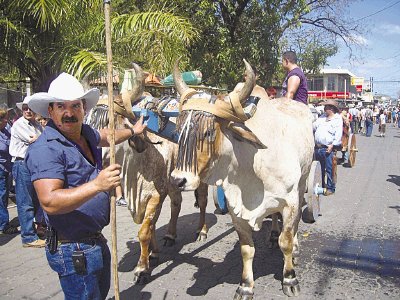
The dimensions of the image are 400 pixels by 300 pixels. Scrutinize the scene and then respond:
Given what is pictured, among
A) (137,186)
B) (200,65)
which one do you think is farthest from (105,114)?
(200,65)

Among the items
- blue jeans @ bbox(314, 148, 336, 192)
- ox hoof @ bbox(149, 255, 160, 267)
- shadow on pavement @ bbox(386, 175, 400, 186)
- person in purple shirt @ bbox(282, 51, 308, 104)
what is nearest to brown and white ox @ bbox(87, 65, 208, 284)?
ox hoof @ bbox(149, 255, 160, 267)

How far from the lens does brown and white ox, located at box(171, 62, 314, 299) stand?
3.34 meters

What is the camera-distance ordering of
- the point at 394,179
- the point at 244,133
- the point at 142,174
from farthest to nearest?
1. the point at 394,179
2. the point at 142,174
3. the point at 244,133

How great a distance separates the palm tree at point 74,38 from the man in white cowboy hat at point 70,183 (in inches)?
172

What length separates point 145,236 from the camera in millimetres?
4344

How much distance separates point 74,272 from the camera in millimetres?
2504

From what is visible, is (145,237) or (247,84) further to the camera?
(145,237)

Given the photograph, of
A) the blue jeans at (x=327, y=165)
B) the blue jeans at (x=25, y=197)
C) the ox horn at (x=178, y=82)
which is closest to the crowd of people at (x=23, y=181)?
the blue jeans at (x=25, y=197)

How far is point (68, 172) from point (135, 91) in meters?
2.00

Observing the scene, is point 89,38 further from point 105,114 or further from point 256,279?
point 256,279

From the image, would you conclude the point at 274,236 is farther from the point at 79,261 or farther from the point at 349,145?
the point at 349,145

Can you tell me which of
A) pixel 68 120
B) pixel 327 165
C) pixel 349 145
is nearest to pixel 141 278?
pixel 68 120

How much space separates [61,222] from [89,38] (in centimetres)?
599

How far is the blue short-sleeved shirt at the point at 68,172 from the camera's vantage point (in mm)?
2328
